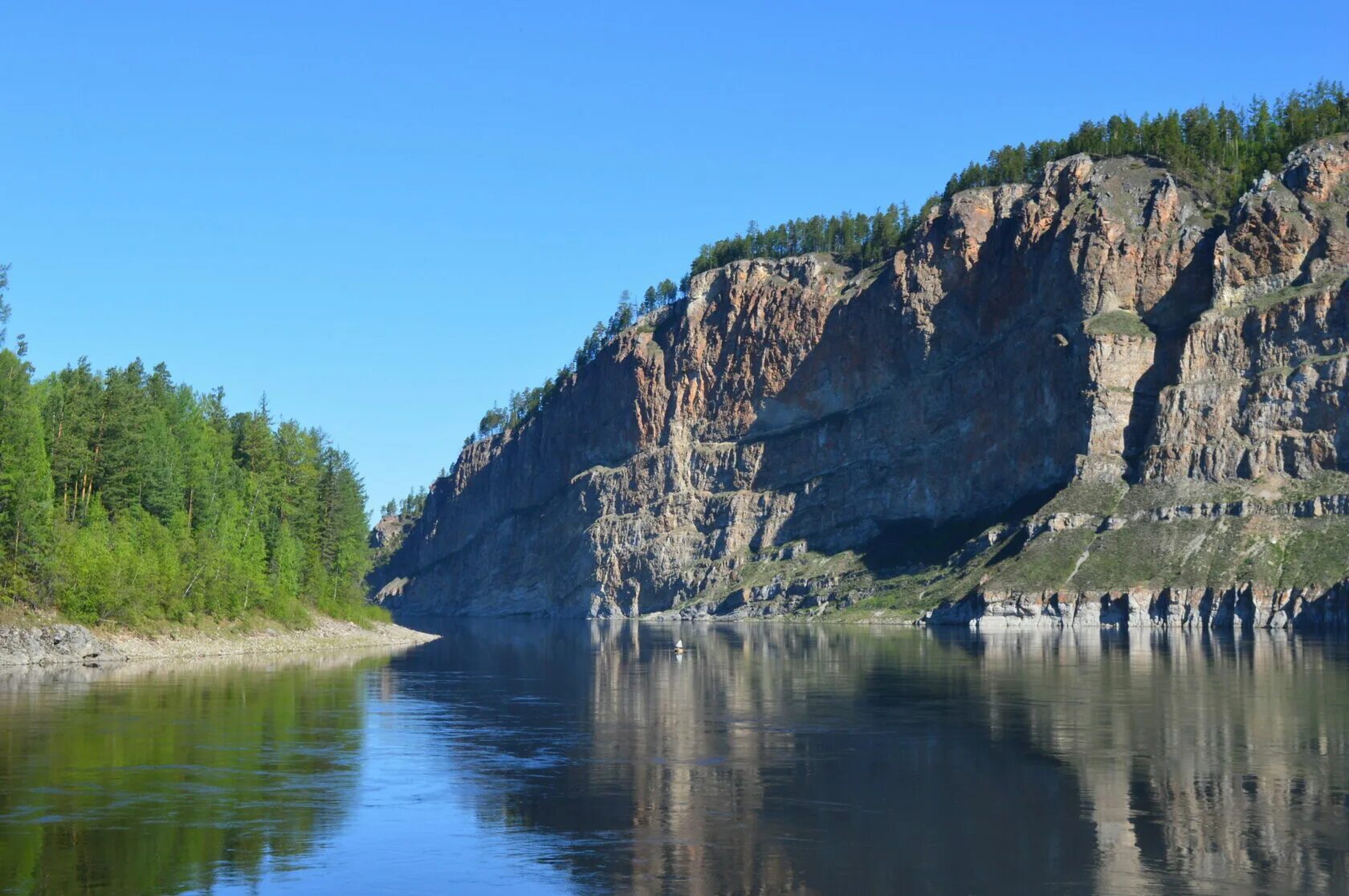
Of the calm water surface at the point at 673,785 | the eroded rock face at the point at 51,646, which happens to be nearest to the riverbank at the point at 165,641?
the eroded rock face at the point at 51,646

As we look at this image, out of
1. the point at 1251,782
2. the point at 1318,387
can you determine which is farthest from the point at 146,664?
the point at 1318,387

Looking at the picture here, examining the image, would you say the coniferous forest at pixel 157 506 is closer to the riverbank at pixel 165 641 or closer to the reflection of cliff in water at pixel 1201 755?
the riverbank at pixel 165 641

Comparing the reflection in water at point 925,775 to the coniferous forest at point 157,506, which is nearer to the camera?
the reflection in water at point 925,775

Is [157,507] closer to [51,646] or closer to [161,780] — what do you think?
[51,646]

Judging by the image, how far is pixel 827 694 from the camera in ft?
262

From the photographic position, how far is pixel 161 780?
45875mm

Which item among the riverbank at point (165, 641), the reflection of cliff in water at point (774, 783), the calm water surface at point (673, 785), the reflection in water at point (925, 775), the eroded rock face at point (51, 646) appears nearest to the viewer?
the calm water surface at point (673, 785)

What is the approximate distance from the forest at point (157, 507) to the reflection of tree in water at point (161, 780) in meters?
16.2

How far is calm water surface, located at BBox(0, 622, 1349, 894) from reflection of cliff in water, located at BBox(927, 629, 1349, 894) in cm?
19

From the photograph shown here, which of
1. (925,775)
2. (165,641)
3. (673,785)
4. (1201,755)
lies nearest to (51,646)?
(165,641)

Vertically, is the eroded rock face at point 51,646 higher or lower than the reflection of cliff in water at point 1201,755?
higher

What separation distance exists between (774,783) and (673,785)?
3.35 metres

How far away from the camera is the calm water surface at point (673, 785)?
3369 centimetres

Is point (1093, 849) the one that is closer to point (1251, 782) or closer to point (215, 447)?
point (1251, 782)
